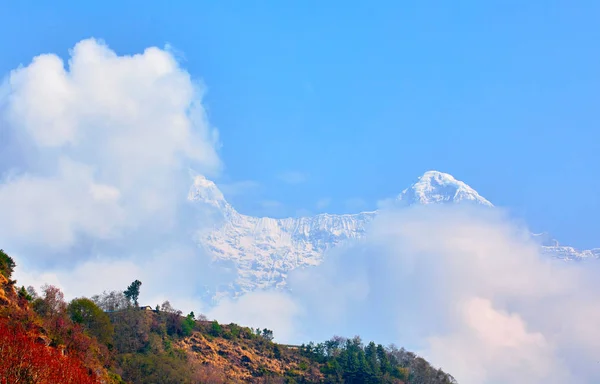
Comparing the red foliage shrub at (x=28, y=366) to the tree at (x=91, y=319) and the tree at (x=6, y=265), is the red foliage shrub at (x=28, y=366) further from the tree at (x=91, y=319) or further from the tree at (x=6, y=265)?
the tree at (x=91, y=319)

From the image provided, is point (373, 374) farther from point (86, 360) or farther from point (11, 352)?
point (11, 352)

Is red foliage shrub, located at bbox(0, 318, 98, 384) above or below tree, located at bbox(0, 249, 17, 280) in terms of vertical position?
below

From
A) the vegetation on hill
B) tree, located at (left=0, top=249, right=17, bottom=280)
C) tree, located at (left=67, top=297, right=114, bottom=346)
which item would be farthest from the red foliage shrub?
tree, located at (left=67, top=297, right=114, bottom=346)

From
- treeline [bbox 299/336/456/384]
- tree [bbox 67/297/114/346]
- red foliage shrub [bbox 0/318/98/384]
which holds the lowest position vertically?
red foliage shrub [bbox 0/318/98/384]

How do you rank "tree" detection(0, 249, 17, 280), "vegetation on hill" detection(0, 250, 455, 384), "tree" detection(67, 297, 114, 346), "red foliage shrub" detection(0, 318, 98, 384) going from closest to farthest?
"red foliage shrub" detection(0, 318, 98, 384) → "vegetation on hill" detection(0, 250, 455, 384) → "tree" detection(0, 249, 17, 280) → "tree" detection(67, 297, 114, 346)

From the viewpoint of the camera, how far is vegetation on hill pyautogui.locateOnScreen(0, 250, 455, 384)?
2072 inches

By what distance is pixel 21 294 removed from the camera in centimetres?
8225

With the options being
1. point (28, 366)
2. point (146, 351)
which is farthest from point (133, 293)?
point (28, 366)

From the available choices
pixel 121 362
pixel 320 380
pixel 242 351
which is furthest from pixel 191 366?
pixel 320 380

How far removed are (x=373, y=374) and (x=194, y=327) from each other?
55473 mm

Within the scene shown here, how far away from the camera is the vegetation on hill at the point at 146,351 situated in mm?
52625

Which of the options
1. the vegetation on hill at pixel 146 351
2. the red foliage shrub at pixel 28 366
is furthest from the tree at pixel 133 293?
the red foliage shrub at pixel 28 366

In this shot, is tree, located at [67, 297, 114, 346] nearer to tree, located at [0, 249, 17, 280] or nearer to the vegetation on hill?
the vegetation on hill

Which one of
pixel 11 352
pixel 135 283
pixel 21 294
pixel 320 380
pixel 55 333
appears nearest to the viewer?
pixel 11 352
